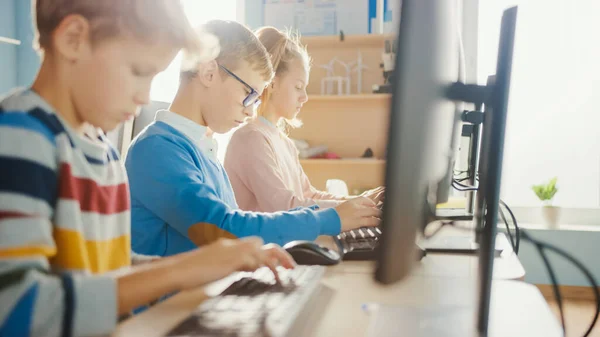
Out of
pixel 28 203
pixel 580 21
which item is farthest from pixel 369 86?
pixel 28 203

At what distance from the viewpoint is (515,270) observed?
3.19 feet

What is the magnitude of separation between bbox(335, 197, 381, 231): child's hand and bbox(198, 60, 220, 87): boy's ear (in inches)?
16.2

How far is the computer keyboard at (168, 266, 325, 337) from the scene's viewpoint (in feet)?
1.88

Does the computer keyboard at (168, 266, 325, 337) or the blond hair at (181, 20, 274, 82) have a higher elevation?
the blond hair at (181, 20, 274, 82)

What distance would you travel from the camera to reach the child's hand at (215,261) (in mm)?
603

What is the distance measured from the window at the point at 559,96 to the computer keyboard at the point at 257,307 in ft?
8.88

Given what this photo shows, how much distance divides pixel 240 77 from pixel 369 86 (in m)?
2.16

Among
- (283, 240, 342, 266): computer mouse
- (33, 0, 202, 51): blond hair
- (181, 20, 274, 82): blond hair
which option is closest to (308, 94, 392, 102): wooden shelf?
(181, 20, 274, 82): blond hair

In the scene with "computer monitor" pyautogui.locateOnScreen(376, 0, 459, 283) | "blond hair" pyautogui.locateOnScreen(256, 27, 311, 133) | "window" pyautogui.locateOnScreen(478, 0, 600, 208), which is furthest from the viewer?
"window" pyautogui.locateOnScreen(478, 0, 600, 208)

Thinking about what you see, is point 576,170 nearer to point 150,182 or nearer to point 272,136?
point 272,136

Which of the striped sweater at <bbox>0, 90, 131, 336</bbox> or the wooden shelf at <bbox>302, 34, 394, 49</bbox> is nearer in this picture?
the striped sweater at <bbox>0, 90, 131, 336</bbox>

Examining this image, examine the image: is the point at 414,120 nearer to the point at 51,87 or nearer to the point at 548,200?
the point at 51,87

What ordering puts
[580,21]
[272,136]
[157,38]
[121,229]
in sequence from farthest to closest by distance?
1. [580,21]
2. [272,136]
3. [121,229]
4. [157,38]

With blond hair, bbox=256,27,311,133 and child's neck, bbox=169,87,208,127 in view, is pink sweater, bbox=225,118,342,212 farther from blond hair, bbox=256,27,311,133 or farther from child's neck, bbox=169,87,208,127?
child's neck, bbox=169,87,208,127
